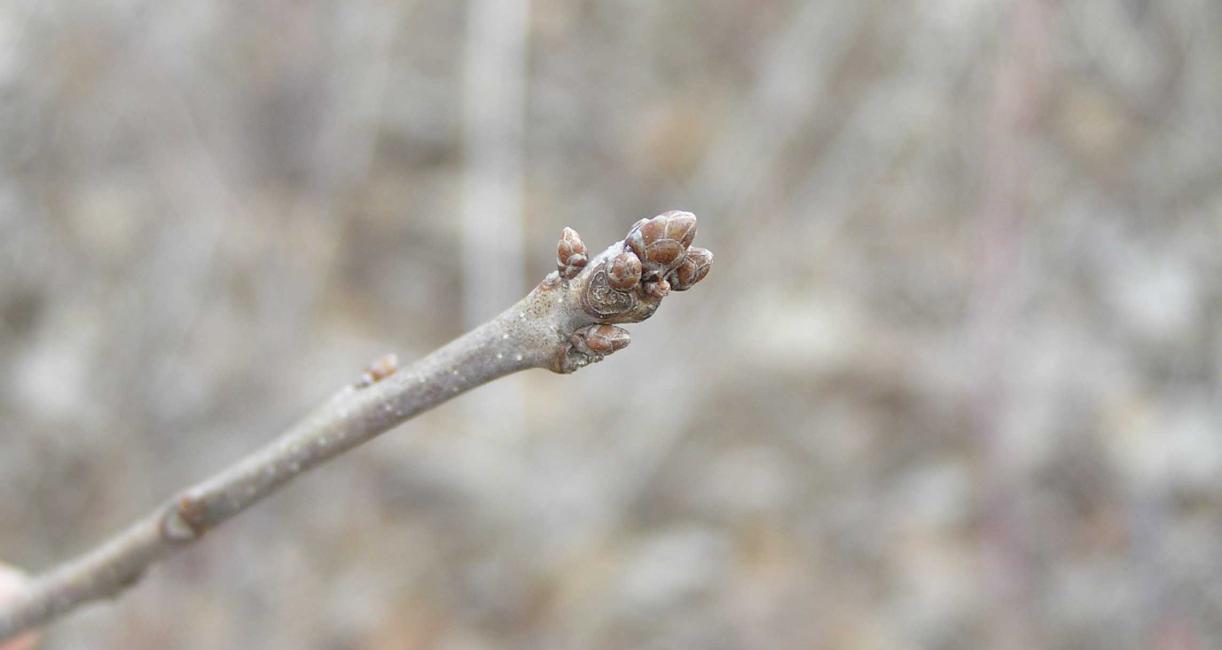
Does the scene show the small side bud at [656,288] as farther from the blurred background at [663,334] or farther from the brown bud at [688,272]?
the blurred background at [663,334]

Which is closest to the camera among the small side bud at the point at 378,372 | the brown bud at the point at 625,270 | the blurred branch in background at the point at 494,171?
the brown bud at the point at 625,270

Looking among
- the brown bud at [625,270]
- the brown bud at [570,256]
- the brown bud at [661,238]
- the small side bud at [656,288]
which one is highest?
the brown bud at [570,256]

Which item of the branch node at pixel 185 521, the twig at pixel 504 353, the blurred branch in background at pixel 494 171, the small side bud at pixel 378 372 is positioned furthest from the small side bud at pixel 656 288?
the blurred branch in background at pixel 494 171

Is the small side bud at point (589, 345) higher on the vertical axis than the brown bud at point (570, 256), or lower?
lower

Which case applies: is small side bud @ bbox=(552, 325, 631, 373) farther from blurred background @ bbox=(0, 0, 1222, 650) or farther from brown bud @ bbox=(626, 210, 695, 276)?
blurred background @ bbox=(0, 0, 1222, 650)

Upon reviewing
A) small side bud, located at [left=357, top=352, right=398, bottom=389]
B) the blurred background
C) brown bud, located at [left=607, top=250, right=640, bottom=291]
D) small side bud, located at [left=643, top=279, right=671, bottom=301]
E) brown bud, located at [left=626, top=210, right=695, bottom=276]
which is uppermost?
the blurred background

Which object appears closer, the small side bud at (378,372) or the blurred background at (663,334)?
the small side bud at (378,372)

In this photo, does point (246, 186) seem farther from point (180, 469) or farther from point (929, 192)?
point (929, 192)

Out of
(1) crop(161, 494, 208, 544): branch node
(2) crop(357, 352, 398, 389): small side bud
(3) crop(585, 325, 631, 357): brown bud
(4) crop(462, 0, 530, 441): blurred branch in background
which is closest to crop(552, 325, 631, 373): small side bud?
(3) crop(585, 325, 631, 357): brown bud

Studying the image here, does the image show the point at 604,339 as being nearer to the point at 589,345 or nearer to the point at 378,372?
the point at 589,345
